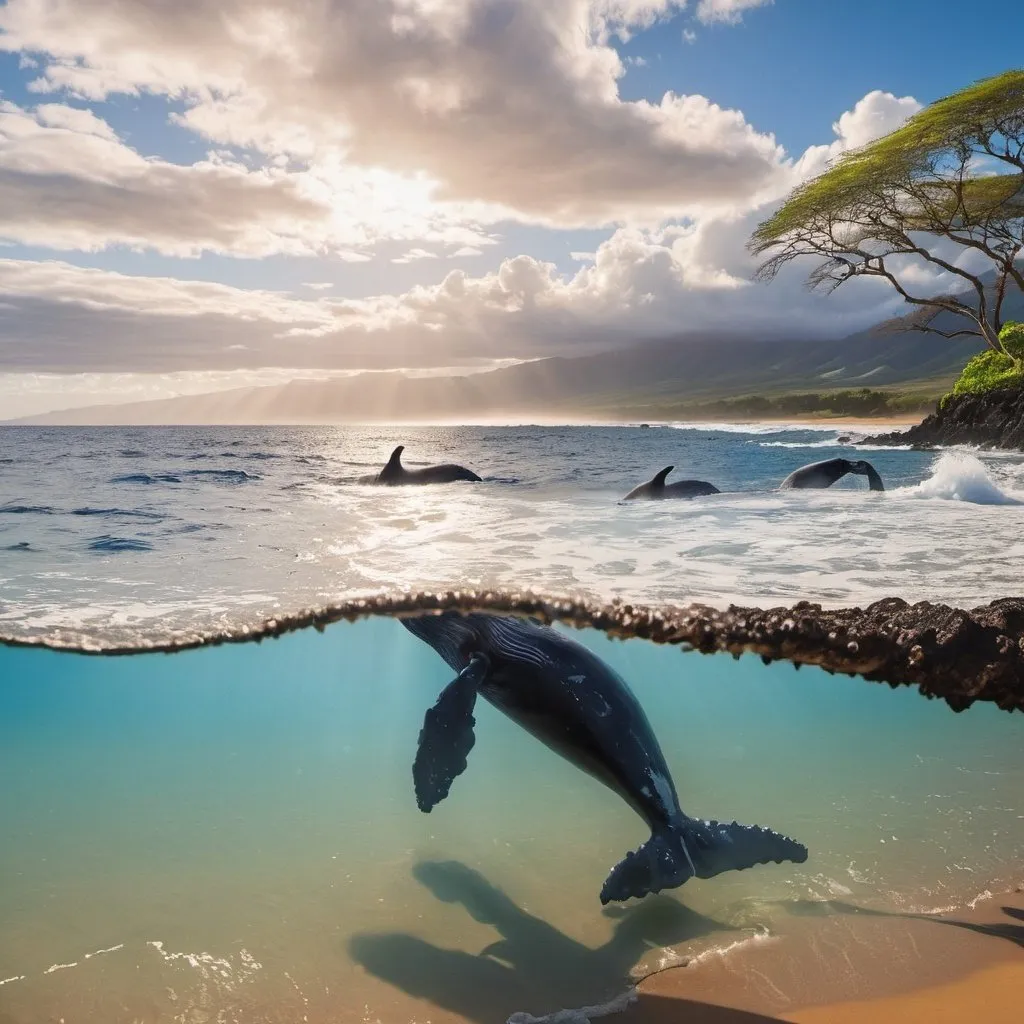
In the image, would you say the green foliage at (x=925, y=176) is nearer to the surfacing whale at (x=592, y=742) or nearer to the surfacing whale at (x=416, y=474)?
the surfacing whale at (x=416, y=474)

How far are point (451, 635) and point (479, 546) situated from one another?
419 centimetres

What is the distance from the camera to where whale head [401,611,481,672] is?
25.7 ft

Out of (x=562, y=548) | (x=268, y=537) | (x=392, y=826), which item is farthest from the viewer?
(x=268, y=537)

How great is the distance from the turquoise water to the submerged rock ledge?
0.80m

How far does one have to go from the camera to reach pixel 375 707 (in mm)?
17922

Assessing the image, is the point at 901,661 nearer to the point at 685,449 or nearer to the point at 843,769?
the point at 843,769

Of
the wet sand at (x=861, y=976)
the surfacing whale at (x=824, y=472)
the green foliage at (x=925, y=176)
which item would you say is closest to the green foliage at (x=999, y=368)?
the green foliage at (x=925, y=176)

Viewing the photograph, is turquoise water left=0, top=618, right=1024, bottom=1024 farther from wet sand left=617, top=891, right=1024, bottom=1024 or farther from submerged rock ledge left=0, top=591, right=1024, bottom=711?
submerged rock ledge left=0, top=591, right=1024, bottom=711

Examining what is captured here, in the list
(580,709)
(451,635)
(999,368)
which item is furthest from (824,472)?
(999,368)

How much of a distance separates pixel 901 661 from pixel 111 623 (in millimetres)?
9474

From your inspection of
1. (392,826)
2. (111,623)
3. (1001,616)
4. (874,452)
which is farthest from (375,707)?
(874,452)

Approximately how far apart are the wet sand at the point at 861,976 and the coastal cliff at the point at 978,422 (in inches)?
1200

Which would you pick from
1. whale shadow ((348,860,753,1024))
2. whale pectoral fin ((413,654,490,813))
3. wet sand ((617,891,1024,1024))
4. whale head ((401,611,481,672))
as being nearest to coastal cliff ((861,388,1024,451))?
whale head ((401,611,481,672))

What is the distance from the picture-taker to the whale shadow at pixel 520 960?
4.93 meters
